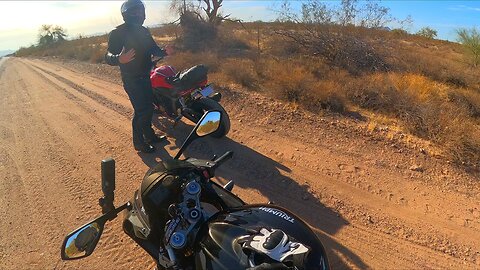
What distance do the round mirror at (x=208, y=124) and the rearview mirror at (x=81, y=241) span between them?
2.63 ft

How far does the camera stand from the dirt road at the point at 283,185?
3.45 meters

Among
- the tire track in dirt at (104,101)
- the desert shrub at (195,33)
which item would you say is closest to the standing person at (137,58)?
the tire track in dirt at (104,101)

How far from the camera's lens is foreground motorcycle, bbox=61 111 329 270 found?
1575 millimetres

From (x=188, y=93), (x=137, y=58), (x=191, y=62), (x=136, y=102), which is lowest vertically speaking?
(x=136, y=102)

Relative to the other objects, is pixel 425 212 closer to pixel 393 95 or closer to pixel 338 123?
pixel 338 123

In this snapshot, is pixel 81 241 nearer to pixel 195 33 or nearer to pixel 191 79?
pixel 191 79

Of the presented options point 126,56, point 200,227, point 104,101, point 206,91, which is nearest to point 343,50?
point 206,91

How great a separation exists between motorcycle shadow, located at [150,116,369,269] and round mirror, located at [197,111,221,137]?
182cm

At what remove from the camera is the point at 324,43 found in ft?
35.5

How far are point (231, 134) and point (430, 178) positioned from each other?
3000mm

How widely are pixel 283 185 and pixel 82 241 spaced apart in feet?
9.44

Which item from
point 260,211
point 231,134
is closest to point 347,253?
point 260,211

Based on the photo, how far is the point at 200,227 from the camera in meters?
1.94

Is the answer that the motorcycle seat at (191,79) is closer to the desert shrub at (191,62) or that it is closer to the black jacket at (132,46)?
the black jacket at (132,46)
